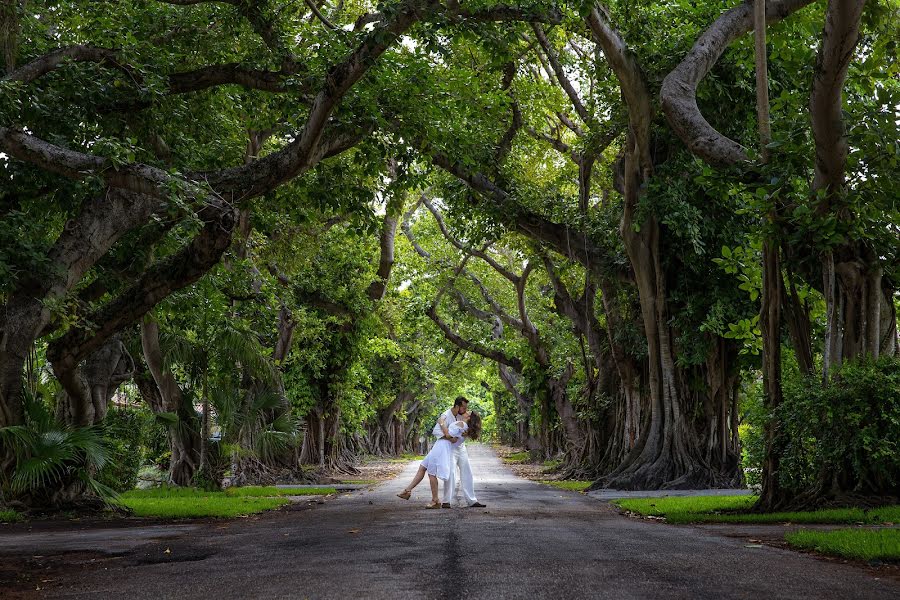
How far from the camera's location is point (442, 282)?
29906mm

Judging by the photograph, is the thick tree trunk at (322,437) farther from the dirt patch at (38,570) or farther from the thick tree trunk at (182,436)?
the dirt patch at (38,570)

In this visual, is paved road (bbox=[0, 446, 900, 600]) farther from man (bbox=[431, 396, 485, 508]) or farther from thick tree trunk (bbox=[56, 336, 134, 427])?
thick tree trunk (bbox=[56, 336, 134, 427])

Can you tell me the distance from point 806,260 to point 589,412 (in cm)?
1380

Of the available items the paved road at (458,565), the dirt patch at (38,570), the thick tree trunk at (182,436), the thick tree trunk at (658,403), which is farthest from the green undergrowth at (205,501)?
the thick tree trunk at (658,403)

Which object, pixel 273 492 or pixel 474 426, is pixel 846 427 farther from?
pixel 273 492

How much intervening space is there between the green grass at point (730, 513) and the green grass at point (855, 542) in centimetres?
120

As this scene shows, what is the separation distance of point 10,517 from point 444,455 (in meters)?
5.96

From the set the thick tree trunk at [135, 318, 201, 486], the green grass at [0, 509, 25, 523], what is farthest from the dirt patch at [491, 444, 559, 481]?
the green grass at [0, 509, 25, 523]

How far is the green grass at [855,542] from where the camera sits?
6.49 metres

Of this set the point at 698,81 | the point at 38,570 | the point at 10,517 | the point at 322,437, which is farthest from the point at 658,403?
the point at 322,437

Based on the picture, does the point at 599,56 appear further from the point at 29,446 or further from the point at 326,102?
the point at 29,446

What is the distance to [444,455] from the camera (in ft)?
43.5

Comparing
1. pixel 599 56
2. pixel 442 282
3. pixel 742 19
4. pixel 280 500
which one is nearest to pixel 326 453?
pixel 442 282

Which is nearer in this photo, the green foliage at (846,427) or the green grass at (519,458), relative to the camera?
the green foliage at (846,427)
